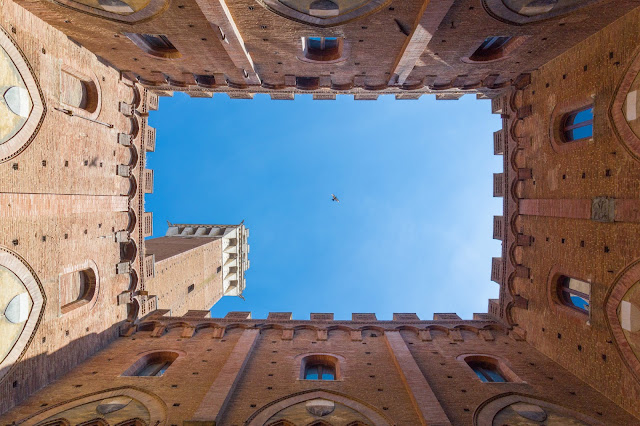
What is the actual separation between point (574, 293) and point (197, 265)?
22.5 m

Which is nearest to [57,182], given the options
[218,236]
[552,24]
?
[552,24]

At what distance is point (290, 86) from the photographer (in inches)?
639

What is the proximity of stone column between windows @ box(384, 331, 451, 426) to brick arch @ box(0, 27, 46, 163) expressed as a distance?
12.9 meters

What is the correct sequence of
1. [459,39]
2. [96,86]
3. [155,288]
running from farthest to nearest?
[155,288]
[96,86]
[459,39]

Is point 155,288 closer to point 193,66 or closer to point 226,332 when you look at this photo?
point 226,332

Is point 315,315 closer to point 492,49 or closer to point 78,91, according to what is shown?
point 78,91

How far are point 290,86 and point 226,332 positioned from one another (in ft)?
36.0

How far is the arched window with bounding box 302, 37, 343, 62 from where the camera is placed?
1402 centimetres

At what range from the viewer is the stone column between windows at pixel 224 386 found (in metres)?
9.39

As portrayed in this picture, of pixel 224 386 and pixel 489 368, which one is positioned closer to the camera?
pixel 224 386

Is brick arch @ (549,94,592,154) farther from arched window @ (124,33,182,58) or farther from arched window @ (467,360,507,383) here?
arched window @ (124,33,182,58)

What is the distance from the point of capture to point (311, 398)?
11.0 meters

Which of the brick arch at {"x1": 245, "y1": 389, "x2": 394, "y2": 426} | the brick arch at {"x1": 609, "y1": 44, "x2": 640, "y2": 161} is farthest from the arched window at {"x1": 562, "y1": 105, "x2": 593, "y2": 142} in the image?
the brick arch at {"x1": 245, "y1": 389, "x2": 394, "y2": 426}

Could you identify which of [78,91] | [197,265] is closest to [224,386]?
[78,91]
